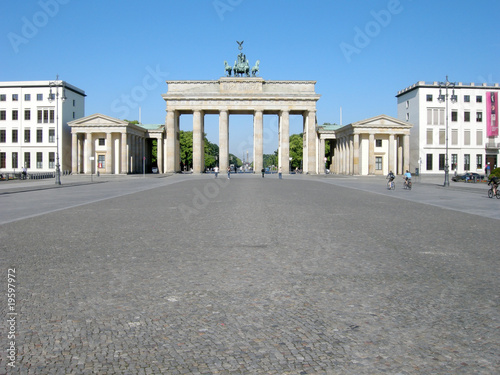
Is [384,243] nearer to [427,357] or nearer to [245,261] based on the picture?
[245,261]

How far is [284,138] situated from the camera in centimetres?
8406

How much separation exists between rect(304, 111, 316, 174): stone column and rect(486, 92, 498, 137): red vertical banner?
31.8 m

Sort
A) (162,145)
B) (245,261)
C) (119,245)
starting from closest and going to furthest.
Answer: (245,261) → (119,245) → (162,145)

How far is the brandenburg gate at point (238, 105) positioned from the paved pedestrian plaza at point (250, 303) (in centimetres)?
7234

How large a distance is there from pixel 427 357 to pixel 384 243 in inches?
245

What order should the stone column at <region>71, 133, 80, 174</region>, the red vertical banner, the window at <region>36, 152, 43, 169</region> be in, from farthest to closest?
the window at <region>36, 152, 43, 169</region>
the red vertical banner
the stone column at <region>71, 133, 80, 174</region>

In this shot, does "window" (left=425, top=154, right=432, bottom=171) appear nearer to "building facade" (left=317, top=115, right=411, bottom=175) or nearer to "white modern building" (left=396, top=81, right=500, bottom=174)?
"white modern building" (left=396, top=81, right=500, bottom=174)

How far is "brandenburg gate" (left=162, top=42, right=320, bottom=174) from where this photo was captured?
3238 inches

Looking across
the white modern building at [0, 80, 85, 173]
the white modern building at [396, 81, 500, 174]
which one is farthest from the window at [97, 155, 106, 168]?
the white modern building at [396, 81, 500, 174]

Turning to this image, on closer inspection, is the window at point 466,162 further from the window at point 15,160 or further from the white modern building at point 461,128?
the window at point 15,160

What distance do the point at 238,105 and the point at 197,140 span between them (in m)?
9.35

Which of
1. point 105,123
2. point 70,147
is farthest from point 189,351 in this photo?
point 70,147

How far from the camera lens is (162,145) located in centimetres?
9488

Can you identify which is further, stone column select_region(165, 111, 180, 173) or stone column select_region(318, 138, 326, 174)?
stone column select_region(318, 138, 326, 174)
